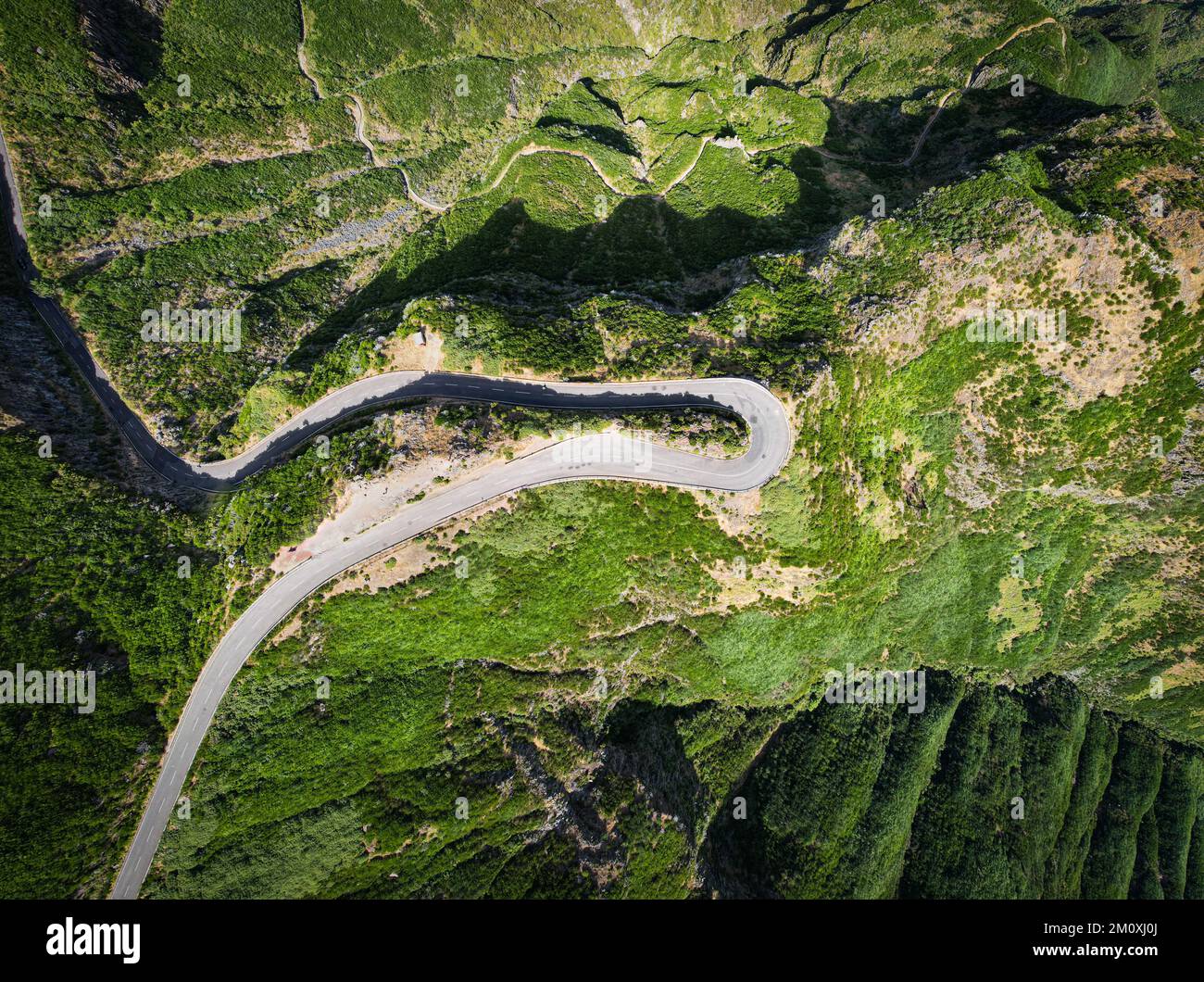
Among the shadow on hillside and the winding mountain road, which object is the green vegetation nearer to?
the shadow on hillside

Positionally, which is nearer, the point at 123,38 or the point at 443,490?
the point at 443,490

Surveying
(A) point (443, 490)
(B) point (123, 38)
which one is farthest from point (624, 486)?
(B) point (123, 38)

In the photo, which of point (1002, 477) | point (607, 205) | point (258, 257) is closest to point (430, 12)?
point (607, 205)

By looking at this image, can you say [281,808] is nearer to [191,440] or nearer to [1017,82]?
[191,440]

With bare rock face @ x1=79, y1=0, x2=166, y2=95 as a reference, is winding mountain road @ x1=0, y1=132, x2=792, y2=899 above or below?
below

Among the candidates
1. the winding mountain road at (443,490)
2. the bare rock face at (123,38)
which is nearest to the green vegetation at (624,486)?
the bare rock face at (123,38)

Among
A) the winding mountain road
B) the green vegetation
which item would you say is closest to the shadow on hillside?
the green vegetation

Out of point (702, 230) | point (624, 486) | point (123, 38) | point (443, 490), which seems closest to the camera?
point (443, 490)

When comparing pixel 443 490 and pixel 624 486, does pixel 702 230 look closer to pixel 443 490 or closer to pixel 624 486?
pixel 624 486
